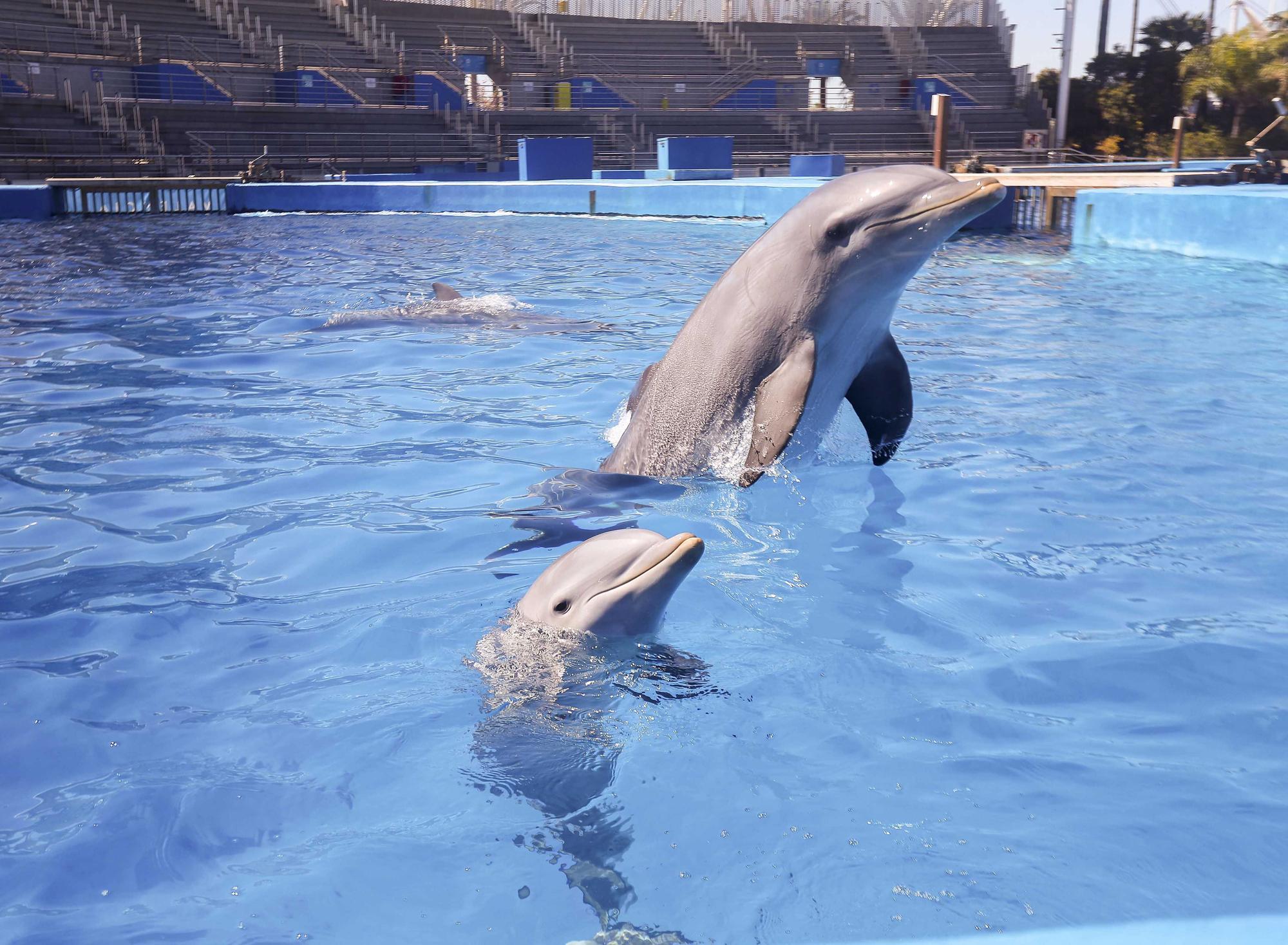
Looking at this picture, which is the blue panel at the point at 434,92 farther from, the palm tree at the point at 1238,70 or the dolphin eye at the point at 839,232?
the dolphin eye at the point at 839,232

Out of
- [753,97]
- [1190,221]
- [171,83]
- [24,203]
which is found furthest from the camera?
[753,97]

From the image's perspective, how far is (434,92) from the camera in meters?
31.6

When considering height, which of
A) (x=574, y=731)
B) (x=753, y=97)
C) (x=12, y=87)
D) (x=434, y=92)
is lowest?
(x=574, y=731)

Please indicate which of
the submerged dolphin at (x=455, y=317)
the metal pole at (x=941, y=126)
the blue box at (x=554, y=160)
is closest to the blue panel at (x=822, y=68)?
the blue box at (x=554, y=160)

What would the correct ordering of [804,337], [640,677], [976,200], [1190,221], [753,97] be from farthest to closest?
[753,97] < [1190,221] < [804,337] < [976,200] < [640,677]

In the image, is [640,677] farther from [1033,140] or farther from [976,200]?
[1033,140]

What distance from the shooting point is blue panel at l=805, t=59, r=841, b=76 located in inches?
1479

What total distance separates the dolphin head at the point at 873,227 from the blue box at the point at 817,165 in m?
20.2

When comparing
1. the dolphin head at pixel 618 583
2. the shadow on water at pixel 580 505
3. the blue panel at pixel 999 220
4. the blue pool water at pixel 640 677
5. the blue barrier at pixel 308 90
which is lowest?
the blue pool water at pixel 640 677

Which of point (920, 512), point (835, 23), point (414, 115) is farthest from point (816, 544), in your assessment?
point (835, 23)

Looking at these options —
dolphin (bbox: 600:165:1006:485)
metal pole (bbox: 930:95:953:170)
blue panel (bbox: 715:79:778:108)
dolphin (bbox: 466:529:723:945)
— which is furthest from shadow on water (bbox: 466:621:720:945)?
blue panel (bbox: 715:79:778:108)

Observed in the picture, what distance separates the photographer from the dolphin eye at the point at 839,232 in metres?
4.04

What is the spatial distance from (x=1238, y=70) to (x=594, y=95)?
18711mm

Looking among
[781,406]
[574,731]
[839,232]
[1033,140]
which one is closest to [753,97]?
[1033,140]
